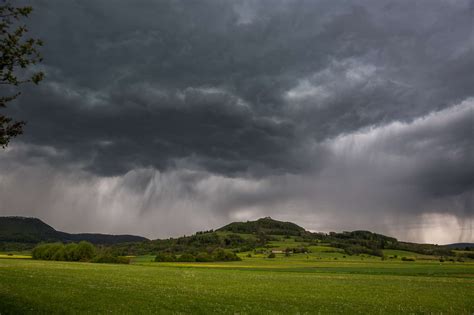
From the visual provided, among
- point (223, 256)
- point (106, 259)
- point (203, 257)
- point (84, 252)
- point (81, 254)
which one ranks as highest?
point (84, 252)

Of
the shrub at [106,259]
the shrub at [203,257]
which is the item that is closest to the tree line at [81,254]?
the shrub at [106,259]

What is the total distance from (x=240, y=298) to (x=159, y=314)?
10.9 meters

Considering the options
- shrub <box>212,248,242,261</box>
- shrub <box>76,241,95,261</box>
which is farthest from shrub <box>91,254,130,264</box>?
shrub <box>212,248,242,261</box>

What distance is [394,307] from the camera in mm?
29062

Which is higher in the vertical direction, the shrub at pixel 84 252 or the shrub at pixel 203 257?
the shrub at pixel 84 252

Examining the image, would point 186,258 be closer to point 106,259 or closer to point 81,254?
point 106,259

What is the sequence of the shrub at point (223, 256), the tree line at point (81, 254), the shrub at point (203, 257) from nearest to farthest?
1. the tree line at point (81, 254)
2. the shrub at point (203, 257)
3. the shrub at point (223, 256)

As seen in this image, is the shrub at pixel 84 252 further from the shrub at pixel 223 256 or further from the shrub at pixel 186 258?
the shrub at pixel 223 256

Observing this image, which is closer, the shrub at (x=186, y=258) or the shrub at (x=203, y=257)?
the shrub at (x=186, y=258)

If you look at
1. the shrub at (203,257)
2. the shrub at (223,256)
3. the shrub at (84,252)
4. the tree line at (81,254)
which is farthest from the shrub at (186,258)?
the shrub at (84,252)

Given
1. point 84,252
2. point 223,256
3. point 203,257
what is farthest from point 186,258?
point 84,252

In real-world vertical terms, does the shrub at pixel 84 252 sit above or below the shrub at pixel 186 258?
above

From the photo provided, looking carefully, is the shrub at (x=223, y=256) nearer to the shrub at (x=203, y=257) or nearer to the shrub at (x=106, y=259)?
the shrub at (x=203, y=257)

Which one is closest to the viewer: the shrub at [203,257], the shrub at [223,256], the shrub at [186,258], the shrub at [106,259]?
the shrub at [106,259]
